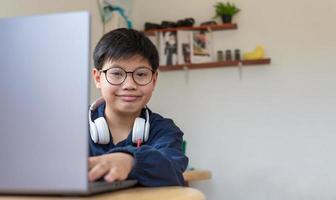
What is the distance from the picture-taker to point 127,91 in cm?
102

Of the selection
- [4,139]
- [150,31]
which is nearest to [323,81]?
[150,31]

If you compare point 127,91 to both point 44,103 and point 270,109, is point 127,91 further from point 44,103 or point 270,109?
point 270,109

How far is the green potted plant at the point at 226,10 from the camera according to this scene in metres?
3.16

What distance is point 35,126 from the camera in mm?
474

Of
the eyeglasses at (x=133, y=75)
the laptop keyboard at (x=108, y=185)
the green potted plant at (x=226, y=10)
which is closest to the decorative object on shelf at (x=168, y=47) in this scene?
the green potted plant at (x=226, y=10)

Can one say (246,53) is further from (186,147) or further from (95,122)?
(95,122)

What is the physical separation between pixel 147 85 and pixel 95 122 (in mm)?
151

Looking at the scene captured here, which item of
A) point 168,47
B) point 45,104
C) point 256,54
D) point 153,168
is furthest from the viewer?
point 168,47

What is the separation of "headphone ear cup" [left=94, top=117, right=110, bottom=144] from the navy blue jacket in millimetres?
24

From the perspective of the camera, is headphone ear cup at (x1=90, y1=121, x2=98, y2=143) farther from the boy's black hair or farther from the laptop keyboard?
the laptop keyboard

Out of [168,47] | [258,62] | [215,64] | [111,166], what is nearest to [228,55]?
[215,64]

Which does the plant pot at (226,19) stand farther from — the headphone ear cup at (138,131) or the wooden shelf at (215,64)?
the headphone ear cup at (138,131)

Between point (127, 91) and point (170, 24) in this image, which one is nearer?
point (127, 91)

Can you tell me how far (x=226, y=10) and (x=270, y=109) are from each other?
794mm
